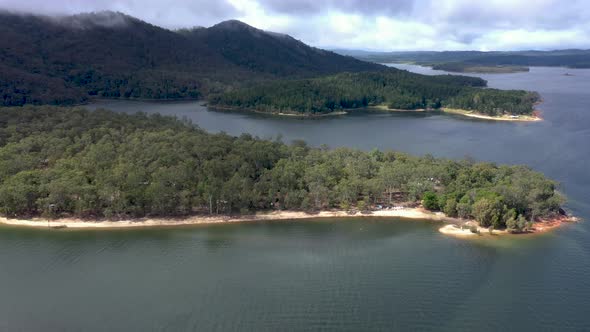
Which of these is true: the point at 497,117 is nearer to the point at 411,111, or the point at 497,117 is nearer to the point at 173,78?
the point at 411,111

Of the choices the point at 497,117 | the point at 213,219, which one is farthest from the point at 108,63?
the point at 213,219

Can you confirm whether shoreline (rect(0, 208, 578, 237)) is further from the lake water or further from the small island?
the small island

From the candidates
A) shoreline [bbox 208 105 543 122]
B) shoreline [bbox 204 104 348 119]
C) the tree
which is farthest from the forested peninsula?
the tree

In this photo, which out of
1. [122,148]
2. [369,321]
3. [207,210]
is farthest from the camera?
[122,148]

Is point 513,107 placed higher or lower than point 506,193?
higher

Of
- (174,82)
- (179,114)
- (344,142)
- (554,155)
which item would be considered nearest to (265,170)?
(344,142)

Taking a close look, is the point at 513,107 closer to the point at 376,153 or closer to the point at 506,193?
the point at 376,153
